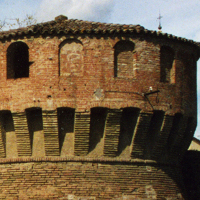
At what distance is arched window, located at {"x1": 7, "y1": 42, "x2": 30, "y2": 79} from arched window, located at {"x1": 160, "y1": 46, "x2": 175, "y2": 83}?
3.99 metres

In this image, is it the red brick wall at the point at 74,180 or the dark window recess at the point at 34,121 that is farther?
the dark window recess at the point at 34,121

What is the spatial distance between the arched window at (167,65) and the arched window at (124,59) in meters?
1.00

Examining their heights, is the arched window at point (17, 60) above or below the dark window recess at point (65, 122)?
above

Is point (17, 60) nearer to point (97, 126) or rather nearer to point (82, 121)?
point (82, 121)

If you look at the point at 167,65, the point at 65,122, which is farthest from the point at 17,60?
the point at 167,65

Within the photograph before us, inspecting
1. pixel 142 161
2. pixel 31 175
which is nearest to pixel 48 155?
pixel 31 175

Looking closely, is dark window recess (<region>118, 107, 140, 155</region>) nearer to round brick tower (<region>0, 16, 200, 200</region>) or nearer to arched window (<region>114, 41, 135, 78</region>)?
round brick tower (<region>0, 16, 200, 200</region>)

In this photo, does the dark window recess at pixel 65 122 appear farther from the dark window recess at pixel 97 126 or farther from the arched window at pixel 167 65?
the arched window at pixel 167 65

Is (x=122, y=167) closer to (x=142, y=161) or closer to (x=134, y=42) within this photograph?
(x=142, y=161)

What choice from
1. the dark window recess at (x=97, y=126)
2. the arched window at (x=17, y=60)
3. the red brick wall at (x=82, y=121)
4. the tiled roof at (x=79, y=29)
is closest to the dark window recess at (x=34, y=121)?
the red brick wall at (x=82, y=121)

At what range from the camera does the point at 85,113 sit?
14172 mm

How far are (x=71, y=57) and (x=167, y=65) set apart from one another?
291 centimetres

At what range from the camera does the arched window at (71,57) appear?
1457cm

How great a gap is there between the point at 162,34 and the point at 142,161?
12.0 ft
